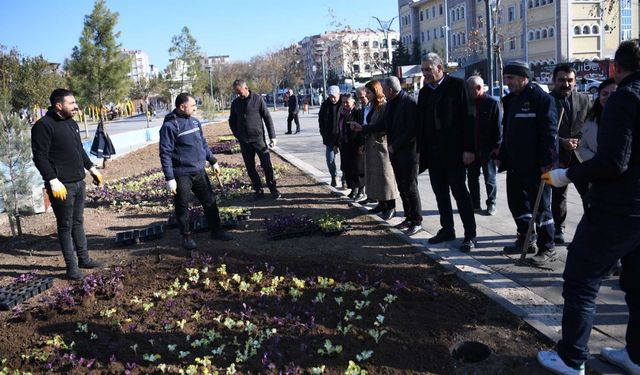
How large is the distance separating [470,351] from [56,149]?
473 cm

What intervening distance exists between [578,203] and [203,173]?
544 cm

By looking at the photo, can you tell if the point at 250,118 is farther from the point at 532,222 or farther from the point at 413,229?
the point at 532,222

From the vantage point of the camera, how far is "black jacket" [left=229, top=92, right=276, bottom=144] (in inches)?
372

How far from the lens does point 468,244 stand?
5.92 meters

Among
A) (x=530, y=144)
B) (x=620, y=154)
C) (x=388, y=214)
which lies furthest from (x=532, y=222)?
(x=388, y=214)

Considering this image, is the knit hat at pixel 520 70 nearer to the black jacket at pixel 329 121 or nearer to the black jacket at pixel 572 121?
the black jacket at pixel 572 121

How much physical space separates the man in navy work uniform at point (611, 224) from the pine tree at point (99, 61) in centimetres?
1949

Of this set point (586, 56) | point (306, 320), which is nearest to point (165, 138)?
point (306, 320)

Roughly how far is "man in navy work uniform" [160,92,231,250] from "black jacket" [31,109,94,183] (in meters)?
0.95

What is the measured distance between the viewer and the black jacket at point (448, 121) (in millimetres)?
5809

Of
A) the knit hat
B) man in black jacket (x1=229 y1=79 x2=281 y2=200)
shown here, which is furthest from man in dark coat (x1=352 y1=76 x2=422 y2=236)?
man in black jacket (x1=229 y1=79 x2=281 y2=200)

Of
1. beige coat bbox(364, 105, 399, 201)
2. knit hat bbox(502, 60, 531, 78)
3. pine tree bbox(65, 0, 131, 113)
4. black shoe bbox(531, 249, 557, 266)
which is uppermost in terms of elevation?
pine tree bbox(65, 0, 131, 113)

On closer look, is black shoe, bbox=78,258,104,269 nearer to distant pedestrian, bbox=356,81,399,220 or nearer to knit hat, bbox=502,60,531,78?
distant pedestrian, bbox=356,81,399,220

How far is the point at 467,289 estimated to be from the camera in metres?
4.79
